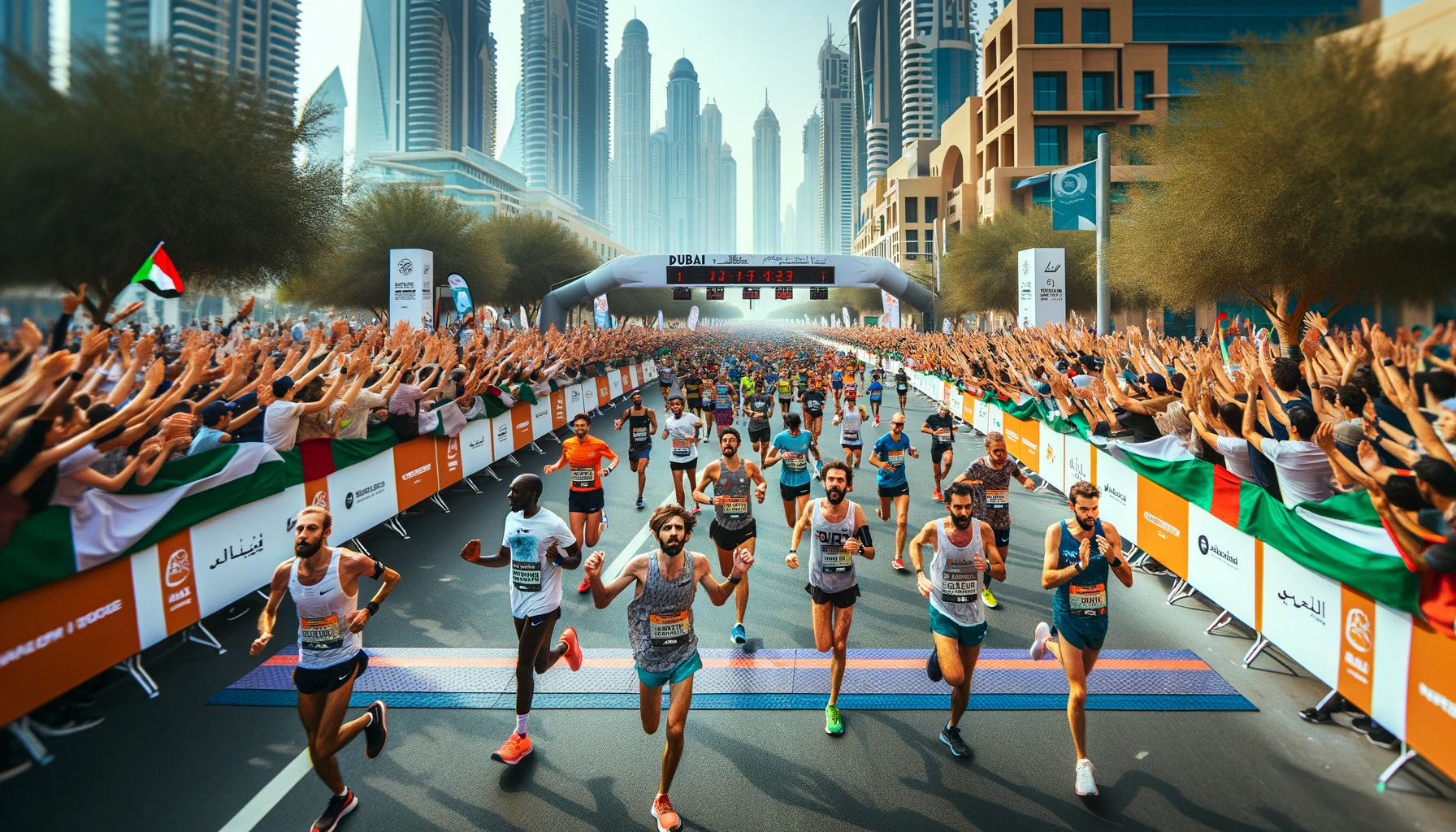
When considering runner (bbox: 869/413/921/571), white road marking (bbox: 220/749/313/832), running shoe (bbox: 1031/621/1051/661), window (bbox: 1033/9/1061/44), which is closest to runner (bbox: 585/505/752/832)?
white road marking (bbox: 220/749/313/832)

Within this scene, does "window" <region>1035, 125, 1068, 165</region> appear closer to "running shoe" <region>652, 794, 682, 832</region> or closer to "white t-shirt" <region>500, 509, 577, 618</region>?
"white t-shirt" <region>500, 509, 577, 618</region>

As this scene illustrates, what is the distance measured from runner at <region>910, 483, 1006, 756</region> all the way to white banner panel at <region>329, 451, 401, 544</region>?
693cm

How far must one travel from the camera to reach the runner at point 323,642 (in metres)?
4.68

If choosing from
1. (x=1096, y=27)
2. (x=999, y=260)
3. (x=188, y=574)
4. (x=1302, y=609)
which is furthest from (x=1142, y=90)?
(x=188, y=574)

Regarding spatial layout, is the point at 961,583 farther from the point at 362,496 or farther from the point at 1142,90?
the point at 1142,90

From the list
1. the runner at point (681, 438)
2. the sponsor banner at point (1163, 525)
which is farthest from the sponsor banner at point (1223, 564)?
the runner at point (681, 438)

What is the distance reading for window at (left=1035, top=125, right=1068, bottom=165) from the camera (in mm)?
64000

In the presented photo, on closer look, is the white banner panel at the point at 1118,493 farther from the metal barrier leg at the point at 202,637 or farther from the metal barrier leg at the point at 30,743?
the metal barrier leg at the point at 30,743

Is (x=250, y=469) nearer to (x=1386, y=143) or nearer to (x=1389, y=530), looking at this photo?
(x=1389, y=530)

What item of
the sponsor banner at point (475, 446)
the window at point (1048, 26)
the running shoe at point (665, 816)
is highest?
the window at point (1048, 26)

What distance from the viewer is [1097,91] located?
6488 cm

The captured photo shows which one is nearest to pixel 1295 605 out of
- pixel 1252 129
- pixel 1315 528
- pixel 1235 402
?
pixel 1315 528

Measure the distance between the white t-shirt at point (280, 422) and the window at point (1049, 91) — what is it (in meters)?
65.8

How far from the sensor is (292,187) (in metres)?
20.9
